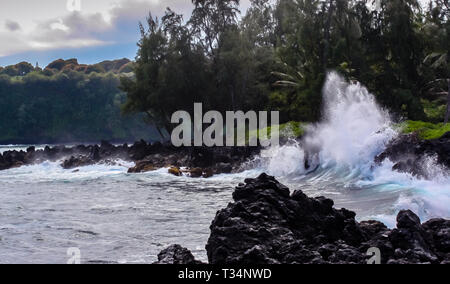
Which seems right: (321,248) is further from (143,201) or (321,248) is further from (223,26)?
(223,26)

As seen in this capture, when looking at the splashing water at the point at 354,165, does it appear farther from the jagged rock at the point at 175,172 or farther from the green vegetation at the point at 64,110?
the green vegetation at the point at 64,110

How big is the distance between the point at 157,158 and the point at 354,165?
15.2 metres

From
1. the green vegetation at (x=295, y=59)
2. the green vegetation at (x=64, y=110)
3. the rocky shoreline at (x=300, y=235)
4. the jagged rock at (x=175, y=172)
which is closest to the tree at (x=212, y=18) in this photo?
the green vegetation at (x=295, y=59)

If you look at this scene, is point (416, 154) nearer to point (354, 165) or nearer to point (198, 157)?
point (354, 165)

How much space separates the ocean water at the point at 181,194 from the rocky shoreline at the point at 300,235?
1233 mm

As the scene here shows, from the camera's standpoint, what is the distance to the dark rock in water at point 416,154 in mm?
17994

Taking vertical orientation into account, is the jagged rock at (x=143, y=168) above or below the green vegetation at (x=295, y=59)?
below

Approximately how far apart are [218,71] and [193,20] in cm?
427

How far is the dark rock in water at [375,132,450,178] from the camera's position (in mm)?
17994

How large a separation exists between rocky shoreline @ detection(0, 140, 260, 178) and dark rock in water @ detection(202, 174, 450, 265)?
17.2 meters

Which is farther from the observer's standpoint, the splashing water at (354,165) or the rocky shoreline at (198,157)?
the rocky shoreline at (198,157)

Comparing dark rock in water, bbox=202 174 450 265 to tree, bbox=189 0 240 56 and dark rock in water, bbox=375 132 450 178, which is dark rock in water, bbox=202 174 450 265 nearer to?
dark rock in water, bbox=375 132 450 178

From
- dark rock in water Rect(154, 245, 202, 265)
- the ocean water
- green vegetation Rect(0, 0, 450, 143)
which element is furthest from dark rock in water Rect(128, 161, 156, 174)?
dark rock in water Rect(154, 245, 202, 265)

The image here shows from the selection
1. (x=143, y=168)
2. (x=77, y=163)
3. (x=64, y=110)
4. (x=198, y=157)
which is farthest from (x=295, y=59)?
(x=64, y=110)
